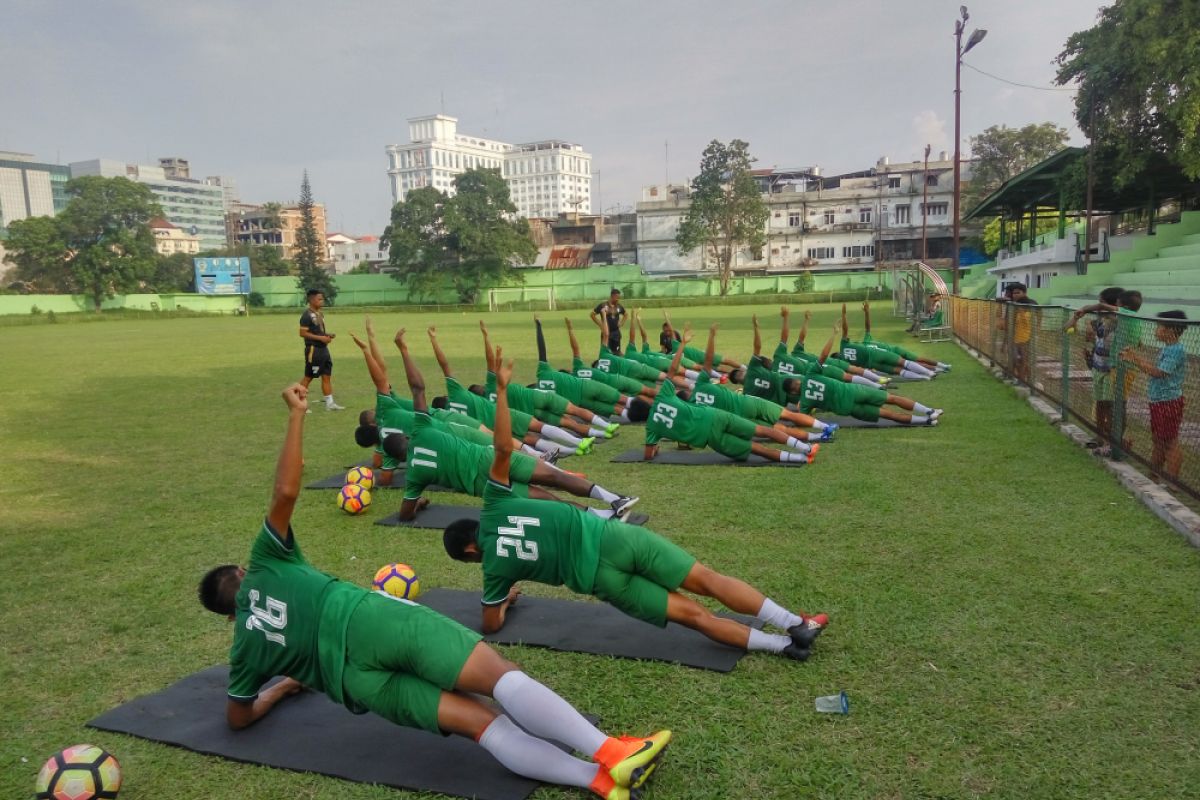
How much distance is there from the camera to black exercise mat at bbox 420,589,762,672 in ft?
16.7

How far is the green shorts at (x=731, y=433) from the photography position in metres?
9.62

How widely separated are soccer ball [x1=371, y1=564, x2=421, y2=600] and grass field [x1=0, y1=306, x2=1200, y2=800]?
0.43 meters

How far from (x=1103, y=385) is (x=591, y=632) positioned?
25.9 ft

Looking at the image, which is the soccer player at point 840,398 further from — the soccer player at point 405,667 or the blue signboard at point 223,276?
the blue signboard at point 223,276

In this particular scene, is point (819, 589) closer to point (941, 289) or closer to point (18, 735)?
point (18, 735)

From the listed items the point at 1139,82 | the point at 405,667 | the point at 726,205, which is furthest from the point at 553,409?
the point at 726,205

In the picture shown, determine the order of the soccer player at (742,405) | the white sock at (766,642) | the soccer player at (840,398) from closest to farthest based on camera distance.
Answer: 1. the white sock at (766,642)
2. the soccer player at (742,405)
3. the soccer player at (840,398)

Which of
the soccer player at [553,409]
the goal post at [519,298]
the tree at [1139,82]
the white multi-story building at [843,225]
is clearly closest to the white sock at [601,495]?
the soccer player at [553,409]

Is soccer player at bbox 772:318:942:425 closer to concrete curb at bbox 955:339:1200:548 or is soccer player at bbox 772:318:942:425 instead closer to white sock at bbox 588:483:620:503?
concrete curb at bbox 955:339:1200:548

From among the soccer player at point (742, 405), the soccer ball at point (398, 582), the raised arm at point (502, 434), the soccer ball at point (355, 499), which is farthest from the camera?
the soccer player at point (742, 405)

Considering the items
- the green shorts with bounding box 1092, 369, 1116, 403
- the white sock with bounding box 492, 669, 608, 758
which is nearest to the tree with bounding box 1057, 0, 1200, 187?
the green shorts with bounding box 1092, 369, 1116, 403

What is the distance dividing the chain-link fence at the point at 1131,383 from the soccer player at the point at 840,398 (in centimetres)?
216

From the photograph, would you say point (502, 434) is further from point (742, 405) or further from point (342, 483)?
point (742, 405)

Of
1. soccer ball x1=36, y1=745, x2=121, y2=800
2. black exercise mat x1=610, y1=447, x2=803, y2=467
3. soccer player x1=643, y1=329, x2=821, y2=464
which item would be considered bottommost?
black exercise mat x1=610, y1=447, x2=803, y2=467
